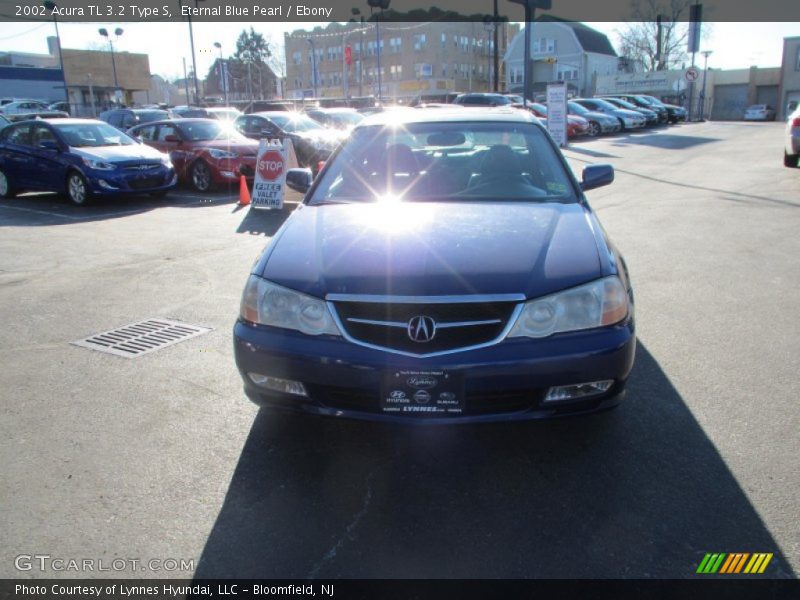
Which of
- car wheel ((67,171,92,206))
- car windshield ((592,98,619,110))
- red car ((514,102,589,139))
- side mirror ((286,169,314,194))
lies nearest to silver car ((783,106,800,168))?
side mirror ((286,169,314,194))

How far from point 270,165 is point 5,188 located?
6286mm

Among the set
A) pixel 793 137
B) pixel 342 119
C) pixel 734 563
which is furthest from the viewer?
pixel 342 119

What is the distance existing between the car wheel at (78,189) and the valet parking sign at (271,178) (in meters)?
3.24

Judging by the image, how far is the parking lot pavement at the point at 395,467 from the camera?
2.51 meters

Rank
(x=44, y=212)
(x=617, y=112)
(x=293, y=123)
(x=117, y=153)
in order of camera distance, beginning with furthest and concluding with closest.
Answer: (x=617, y=112)
(x=293, y=123)
(x=117, y=153)
(x=44, y=212)

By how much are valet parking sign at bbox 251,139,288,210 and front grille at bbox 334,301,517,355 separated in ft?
27.3

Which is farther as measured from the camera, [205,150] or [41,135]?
Answer: [205,150]

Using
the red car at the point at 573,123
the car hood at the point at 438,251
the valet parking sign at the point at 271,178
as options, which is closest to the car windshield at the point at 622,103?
the red car at the point at 573,123

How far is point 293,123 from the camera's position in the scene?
16688 mm

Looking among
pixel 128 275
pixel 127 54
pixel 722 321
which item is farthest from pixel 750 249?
pixel 127 54

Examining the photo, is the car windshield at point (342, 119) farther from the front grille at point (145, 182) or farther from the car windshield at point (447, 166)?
the car windshield at point (447, 166)

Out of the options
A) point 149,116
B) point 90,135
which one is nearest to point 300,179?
point 90,135

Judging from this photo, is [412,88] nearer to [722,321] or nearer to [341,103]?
[341,103]

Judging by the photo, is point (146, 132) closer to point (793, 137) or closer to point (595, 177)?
point (595, 177)
